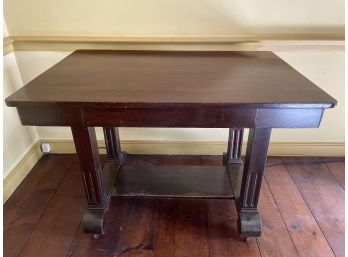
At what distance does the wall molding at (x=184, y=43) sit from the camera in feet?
4.59

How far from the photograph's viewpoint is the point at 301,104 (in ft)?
2.59

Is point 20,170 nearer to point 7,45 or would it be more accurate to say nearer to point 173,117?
point 7,45

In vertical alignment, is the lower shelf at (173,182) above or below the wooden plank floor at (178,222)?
above

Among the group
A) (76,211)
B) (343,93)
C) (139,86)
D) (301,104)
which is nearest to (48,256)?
(76,211)

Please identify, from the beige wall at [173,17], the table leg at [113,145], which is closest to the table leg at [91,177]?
the table leg at [113,145]

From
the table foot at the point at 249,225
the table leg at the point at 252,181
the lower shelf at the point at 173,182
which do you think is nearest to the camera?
the table leg at the point at 252,181

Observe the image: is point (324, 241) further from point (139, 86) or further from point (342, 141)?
point (139, 86)

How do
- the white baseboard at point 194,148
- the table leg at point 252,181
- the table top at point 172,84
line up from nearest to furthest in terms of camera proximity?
the table top at point 172,84 → the table leg at point 252,181 → the white baseboard at point 194,148

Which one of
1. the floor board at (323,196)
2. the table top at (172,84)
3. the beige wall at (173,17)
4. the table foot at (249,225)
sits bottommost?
the floor board at (323,196)

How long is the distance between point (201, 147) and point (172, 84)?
0.88 m

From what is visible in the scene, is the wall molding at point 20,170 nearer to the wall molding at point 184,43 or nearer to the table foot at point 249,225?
the wall molding at point 184,43

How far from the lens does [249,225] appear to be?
44.8 inches

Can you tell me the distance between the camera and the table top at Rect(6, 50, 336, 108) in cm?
80

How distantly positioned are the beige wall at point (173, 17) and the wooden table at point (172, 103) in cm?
15
